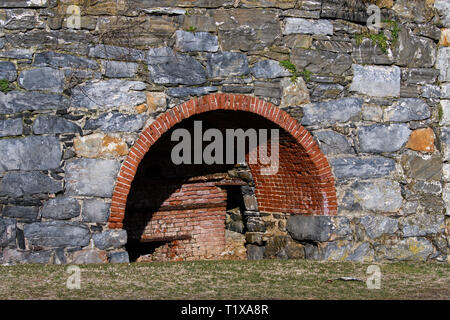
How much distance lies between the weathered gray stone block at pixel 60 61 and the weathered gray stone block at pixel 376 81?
114 inches

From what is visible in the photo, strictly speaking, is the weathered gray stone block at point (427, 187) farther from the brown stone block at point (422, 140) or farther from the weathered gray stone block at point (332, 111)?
the weathered gray stone block at point (332, 111)

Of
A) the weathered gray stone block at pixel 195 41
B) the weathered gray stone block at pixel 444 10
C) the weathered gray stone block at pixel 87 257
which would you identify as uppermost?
the weathered gray stone block at pixel 444 10

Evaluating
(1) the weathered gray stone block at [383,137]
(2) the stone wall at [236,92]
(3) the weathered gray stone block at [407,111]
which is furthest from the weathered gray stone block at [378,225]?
(3) the weathered gray stone block at [407,111]

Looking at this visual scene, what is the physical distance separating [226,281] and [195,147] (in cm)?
263

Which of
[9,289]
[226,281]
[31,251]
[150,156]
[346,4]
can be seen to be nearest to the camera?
[9,289]

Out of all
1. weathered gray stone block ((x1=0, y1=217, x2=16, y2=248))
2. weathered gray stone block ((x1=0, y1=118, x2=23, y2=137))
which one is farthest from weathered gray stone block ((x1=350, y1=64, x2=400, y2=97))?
weathered gray stone block ((x1=0, y1=217, x2=16, y2=248))

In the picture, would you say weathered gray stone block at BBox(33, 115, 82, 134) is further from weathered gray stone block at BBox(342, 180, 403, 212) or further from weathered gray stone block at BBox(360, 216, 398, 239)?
weathered gray stone block at BBox(360, 216, 398, 239)

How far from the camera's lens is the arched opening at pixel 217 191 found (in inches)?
303

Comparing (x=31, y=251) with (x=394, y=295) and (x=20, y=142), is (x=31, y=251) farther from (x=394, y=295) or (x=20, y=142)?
(x=394, y=295)

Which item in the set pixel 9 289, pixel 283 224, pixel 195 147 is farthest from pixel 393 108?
pixel 9 289

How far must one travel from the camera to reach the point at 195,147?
338 inches

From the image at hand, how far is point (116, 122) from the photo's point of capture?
712 cm

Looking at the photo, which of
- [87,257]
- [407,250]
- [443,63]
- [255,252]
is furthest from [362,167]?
[87,257]

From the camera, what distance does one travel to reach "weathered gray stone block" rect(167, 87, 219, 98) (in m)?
7.25
